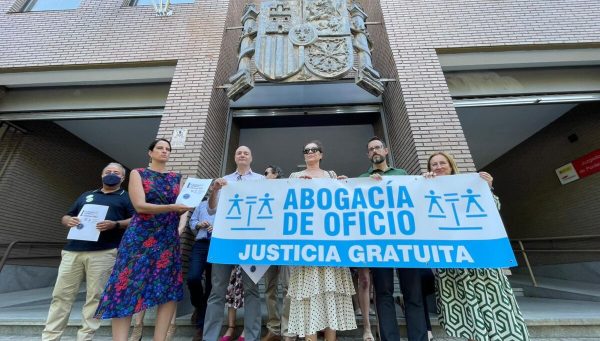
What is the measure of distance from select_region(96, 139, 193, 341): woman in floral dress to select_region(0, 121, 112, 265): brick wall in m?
6.14

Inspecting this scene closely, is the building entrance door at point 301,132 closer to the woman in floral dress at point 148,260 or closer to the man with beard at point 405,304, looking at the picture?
the woman in floral dress at point 148,260

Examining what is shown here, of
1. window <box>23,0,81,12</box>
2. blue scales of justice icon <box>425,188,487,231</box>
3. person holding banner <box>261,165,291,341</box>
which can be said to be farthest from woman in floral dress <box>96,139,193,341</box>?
window <box>23,0,81,12</box>

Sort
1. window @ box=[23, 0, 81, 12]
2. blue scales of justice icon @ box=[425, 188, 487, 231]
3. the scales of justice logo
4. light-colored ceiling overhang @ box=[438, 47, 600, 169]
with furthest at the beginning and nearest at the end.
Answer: window @ box=[23, 0, 81, 12] → light-colored ceiling overhang @ box=[438, 47, 600, 169] → the scales of justice logo → blue scales of justice icon @ box=[425, 188, 487, 231]

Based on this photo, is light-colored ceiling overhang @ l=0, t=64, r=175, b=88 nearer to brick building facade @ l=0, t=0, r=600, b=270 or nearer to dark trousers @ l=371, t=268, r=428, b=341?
brick building facade @ l=0, t=0, r=600, b=270

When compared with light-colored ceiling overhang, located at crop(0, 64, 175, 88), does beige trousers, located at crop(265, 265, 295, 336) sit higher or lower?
lower

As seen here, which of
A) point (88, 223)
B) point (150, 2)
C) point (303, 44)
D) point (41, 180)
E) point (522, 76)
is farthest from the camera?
point (41, 180)

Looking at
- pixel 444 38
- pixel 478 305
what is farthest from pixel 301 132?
pixel 478 305

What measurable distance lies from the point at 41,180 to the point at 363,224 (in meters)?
8.15

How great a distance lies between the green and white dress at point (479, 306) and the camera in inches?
77.7

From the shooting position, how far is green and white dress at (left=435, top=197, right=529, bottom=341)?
197 centimetres

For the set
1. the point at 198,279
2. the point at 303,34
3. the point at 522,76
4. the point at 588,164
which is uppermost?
the point at 303,34

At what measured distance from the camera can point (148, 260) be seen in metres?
2.08

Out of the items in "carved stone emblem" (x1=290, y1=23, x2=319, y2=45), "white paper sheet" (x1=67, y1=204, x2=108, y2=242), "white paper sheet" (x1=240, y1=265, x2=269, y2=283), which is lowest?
"white paper sheet" (x1=240, y1=265, x2=269, y2=283)

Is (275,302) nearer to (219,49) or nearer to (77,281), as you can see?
(77,281)
